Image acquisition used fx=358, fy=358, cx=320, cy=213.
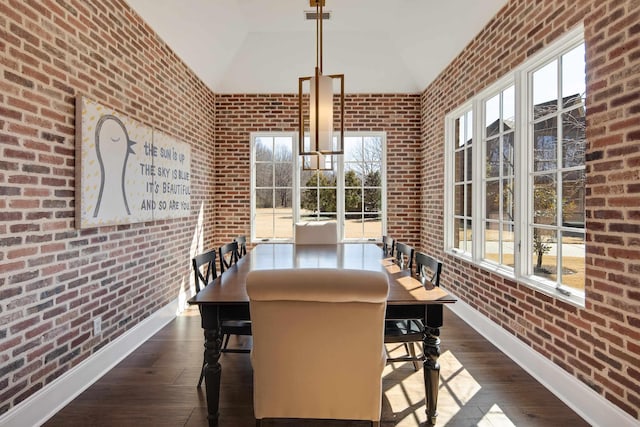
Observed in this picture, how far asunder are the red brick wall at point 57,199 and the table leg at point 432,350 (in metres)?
2.20

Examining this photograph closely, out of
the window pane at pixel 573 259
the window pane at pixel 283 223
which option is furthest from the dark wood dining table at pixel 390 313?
the window pane at pixel 283 223

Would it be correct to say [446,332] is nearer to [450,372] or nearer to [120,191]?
[450,372]

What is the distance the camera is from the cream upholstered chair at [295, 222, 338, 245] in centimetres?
432

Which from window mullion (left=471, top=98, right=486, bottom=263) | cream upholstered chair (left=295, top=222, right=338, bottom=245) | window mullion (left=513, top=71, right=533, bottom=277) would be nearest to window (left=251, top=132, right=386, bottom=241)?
cream upholstered chair (left=295, top=222, right=338, bottom=245)

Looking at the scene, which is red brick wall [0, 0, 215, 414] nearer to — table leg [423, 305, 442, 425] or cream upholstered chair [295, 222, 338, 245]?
cream upholstered chair [295, 222, 338, 245]

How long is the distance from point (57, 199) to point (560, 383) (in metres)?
3.38

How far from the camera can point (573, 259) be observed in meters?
2.40

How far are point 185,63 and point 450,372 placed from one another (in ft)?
13.7

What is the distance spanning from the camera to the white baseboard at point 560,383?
193 cm

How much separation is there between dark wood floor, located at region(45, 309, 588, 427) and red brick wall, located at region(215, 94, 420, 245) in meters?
2.68

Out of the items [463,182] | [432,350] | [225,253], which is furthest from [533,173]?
[225,253]

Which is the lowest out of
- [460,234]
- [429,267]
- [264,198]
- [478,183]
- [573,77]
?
[429,267]

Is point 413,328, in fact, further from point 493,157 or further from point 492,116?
point 492,116

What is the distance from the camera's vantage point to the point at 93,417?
6.89ft
